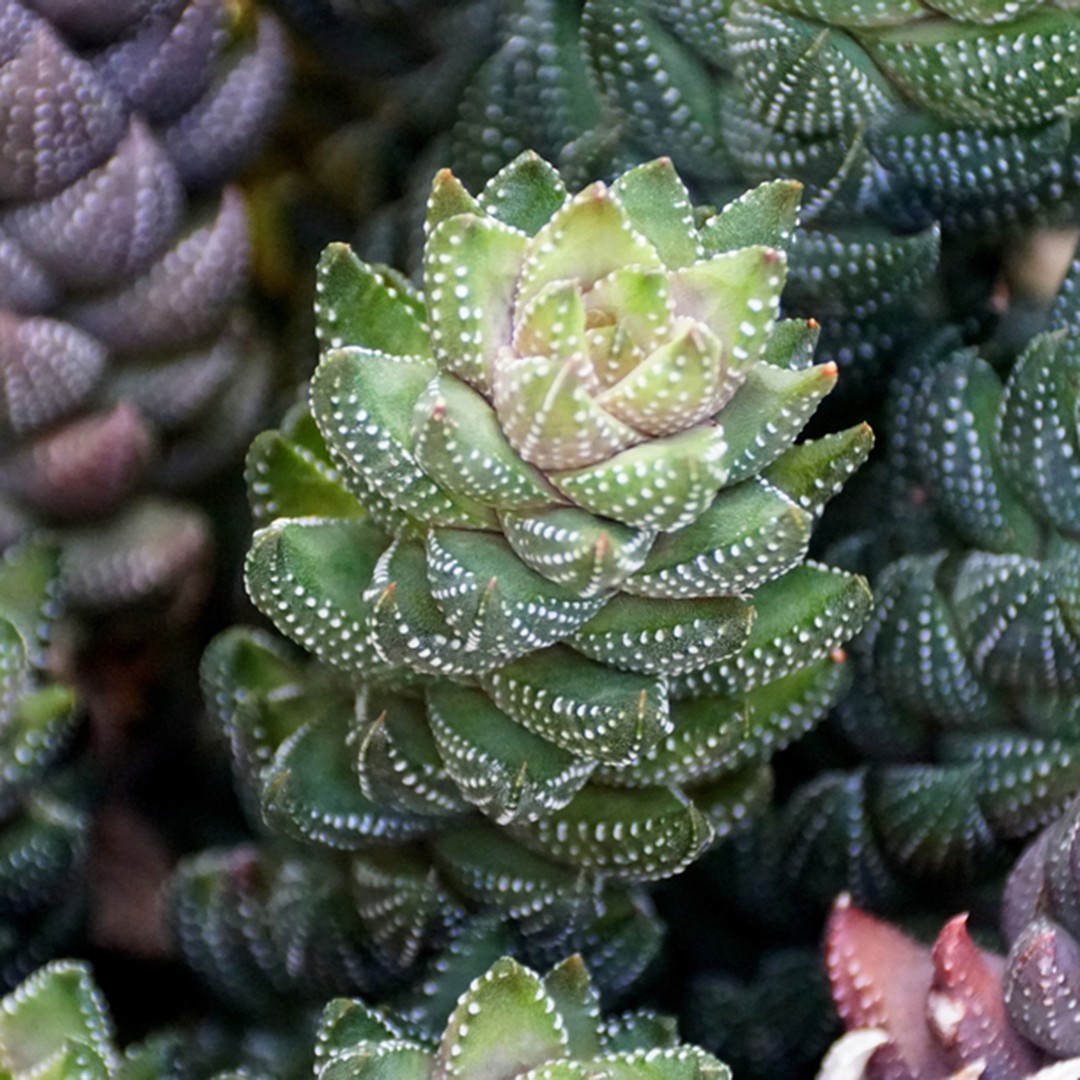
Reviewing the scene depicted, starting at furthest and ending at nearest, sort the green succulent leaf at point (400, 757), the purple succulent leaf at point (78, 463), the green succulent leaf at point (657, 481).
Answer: the purple succulent leaf at point (78, 463) → the green succulent leaf at point (400, 757) → the green succulent leaf at point (657, 481)

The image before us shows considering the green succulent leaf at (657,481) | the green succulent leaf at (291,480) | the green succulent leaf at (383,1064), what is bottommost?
the green succulent leaf at (383,1064)

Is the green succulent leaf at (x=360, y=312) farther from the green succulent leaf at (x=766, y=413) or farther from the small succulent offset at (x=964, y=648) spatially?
the small succulent offset at (x=964, y=648)

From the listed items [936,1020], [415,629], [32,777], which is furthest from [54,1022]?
[936,1020]

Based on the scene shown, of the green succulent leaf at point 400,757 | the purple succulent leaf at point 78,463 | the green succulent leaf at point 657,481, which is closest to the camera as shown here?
the green succulent leaf at point 657,481

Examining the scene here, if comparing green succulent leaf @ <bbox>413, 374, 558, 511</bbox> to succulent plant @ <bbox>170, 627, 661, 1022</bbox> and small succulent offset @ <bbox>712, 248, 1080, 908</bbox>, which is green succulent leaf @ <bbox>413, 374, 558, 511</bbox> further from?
small succulent offset @ <bbox>712, 248, 1080, 908</bbox>

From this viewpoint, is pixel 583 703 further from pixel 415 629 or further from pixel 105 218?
pixel 105 218

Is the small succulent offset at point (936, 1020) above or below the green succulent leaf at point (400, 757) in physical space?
below

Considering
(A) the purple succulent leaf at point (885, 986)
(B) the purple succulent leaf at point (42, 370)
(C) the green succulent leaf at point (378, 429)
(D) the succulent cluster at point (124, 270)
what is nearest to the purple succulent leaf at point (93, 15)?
(D) the succulent cluster at point (124, 270)
